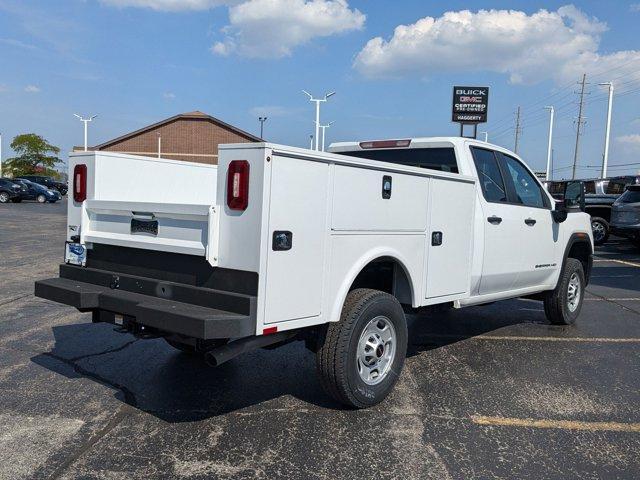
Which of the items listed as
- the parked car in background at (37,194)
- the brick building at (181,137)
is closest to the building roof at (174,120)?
the brick building at (181,137)

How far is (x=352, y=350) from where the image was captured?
14.0ft

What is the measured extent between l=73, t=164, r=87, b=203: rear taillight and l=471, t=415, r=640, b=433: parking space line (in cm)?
336

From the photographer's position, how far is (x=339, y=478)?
3.51 m

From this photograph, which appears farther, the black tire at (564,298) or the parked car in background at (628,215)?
the parked car in background at (628,215)

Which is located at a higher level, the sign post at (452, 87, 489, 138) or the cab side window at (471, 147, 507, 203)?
the sign post at (452, 87, 489, 138)

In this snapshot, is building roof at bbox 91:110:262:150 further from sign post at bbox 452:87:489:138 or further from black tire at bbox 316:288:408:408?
black tire at bbox 316:288:408:408

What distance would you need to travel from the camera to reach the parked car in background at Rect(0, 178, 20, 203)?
133 ft

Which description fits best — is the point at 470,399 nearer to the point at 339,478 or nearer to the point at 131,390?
the point at 339,478

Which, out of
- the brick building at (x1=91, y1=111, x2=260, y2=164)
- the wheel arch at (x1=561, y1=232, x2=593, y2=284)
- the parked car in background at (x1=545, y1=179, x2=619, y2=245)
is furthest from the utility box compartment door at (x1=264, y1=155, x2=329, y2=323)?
the brick building at (x1=91, y1=111, x2=260, y2=164)

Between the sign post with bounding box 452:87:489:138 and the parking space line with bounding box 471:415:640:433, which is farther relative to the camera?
the sign post with bounding box 452:87:489:138

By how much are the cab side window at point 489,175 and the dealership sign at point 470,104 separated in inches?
1308

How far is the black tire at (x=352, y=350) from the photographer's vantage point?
4.20 metres

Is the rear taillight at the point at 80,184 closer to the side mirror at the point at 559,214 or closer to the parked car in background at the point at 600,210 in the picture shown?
the side mirror at the point at 559,214

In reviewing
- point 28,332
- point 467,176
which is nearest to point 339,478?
point 467,176
